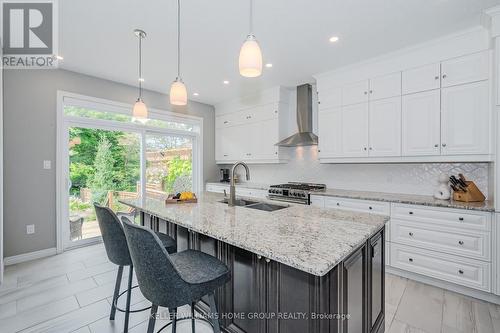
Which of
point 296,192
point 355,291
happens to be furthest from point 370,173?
point 355,291

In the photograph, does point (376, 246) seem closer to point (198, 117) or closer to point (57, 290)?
point (57, 290)

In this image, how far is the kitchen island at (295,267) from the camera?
1104mm

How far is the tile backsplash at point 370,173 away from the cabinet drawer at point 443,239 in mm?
695

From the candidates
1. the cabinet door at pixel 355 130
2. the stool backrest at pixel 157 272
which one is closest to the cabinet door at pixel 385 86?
the cabinet door at pixel 355 130

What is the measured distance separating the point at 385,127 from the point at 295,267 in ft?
8.99

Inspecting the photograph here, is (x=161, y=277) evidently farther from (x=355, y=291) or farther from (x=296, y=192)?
(x=296, y=192)

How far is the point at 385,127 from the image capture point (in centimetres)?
298

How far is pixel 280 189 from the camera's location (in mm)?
3764

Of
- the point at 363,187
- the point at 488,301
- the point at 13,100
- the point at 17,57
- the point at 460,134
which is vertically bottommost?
the point at 488,301

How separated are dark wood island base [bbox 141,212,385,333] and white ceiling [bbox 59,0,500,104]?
2.00 metres

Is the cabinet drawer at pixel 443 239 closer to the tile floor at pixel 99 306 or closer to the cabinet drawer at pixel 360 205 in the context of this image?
the cabinet drawer at pixel 360 205

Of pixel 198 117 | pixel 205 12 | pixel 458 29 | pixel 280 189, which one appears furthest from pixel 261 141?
pixel 458 29

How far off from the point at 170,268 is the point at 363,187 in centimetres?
321

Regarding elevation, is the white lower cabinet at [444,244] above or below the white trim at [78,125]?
below
